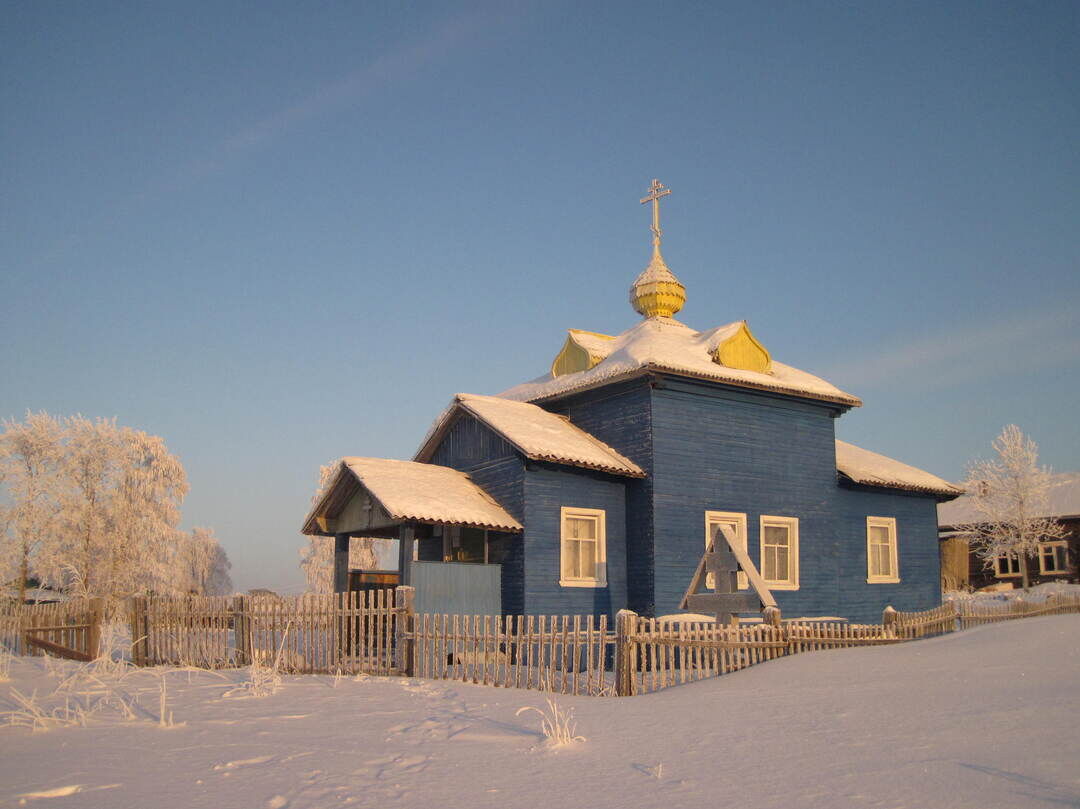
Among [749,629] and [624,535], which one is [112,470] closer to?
[624,535]

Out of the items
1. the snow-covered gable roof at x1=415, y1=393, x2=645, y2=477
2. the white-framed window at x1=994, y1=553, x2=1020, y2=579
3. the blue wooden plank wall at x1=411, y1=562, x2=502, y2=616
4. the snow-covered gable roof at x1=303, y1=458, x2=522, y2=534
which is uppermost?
the snow-covered gable roof at x1=415, y1=393, x2=645, y2=477

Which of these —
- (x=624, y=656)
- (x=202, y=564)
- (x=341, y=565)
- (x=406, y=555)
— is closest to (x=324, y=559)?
(x=202, y=564)

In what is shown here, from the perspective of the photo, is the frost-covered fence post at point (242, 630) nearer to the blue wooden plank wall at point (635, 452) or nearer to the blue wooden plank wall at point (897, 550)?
the blue wooden plank wall at point (635, 452)

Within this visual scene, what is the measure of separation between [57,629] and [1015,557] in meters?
42.9

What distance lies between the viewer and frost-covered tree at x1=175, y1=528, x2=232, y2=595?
35.4 m

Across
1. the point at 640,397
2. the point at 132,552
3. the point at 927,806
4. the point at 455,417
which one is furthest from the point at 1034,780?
the point at 132,552

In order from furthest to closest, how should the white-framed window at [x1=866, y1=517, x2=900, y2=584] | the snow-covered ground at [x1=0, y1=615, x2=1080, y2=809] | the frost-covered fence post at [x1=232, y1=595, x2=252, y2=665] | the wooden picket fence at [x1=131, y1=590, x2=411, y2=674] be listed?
the white-framed window at [x1=866, y1=517, x2=900, y2=584] → the frost-covered fence post at [x1=232, y1=595, x2=252, y2=665] → the wooden picket fence at [x1=131, y1=590, x2=411, y2=674] → the snow-covered ground at [x1=0, y1=615, x2=1080, y2=809]

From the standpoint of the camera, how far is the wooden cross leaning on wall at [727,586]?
14.1m

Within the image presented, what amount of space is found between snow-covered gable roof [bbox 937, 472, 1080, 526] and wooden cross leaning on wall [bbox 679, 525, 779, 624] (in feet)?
99.1

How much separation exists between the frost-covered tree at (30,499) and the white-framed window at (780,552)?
81.2ft

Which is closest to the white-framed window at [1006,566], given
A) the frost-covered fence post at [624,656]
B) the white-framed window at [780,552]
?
the white-framed window at [780,552]

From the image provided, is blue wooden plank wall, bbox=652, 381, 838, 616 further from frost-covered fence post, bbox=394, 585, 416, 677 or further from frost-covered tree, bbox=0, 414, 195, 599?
frost-covered tree, bbox=0, 414, 195, 599

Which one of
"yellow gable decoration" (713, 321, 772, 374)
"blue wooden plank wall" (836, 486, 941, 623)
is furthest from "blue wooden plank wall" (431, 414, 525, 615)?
"blue wooden plank wall" (836, 486, 941, 623)

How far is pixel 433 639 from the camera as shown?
44.9 feet
